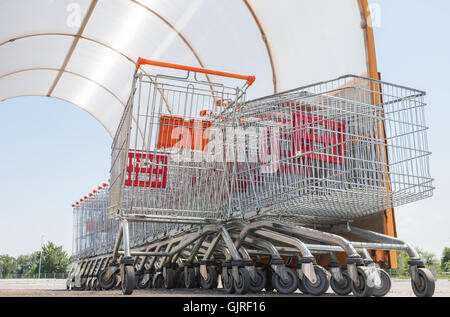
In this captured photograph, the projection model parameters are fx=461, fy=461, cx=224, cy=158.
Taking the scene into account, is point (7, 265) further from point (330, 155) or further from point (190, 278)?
point (330, 155)

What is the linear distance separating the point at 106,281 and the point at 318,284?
7.06ft

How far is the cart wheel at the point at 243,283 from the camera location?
3.24m

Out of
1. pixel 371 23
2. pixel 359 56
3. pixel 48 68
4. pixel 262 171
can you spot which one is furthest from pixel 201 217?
pixel 48 68

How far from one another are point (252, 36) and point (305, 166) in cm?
312

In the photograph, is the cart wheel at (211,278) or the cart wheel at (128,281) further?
the cart wheel at (211,278)

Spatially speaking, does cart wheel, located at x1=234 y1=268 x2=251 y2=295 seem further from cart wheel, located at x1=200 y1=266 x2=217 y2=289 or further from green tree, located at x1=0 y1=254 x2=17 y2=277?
green tree, located at x1=0 y1=254 x2=17 y2=277

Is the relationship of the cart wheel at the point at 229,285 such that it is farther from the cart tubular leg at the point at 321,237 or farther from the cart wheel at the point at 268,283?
the cart wheel at the point at 268,283

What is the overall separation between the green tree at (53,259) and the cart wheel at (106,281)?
52751 mm

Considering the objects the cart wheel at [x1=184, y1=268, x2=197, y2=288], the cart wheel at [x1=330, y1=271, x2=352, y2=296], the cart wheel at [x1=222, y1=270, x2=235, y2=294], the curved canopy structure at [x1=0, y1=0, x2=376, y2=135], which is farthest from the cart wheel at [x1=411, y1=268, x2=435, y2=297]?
the curved canopy structure at [x1=0, y1=0, x2=376, y2=135]

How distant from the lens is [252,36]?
238 inches

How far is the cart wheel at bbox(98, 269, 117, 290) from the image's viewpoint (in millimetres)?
4309

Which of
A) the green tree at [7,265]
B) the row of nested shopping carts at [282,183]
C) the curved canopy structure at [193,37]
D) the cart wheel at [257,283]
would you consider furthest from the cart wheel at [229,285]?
the green tree at [7,265]

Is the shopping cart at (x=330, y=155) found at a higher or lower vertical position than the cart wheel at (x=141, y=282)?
higher

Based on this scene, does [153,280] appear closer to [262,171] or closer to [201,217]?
[201,217]
